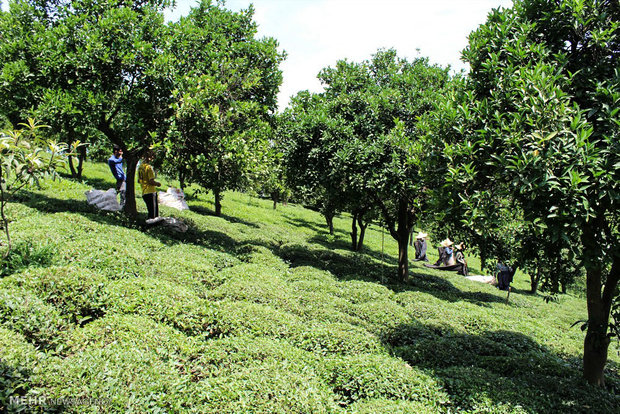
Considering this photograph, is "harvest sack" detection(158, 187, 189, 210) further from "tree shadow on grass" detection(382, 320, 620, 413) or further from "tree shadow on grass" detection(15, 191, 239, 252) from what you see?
"tree shadow on grass" detection(382, 320, 620, 413)

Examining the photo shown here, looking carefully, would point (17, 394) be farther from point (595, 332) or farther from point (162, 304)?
point (595, 332)

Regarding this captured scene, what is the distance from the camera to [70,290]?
7773 mm

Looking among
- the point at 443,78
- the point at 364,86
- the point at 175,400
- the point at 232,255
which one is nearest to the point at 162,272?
the point at 232,255

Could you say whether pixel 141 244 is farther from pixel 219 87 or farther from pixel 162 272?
pixel 219 87

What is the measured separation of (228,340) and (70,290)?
3.47 meters

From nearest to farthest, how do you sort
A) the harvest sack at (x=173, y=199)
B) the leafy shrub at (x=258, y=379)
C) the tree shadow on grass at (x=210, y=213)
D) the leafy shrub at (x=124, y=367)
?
the leafy shrub at (x=124, y=367) < the leafy shrub at (x=258, y=379) < the harvest sack at (x=173, y=199) < the tree shadow on grass at (x=210, y=213)

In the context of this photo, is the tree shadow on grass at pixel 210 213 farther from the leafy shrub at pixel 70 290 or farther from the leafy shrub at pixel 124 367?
the leafy shrub at pixel 124 367

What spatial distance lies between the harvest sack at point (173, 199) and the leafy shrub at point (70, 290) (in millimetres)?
16547

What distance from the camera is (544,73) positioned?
23.0 ft

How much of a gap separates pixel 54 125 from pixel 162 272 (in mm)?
7238

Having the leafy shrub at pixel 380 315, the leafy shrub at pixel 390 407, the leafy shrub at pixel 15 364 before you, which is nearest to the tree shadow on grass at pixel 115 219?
the leafy shrub at pixel 380 315

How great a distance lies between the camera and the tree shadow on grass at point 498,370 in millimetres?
6996

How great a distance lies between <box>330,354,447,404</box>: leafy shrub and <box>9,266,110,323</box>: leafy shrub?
5.19 m

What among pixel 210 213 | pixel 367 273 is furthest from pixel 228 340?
pixel 210 213
